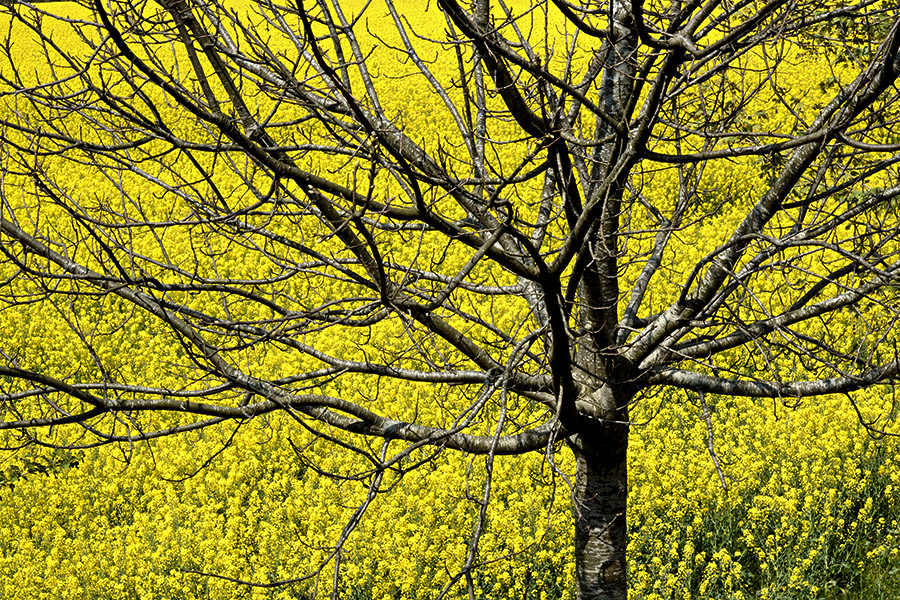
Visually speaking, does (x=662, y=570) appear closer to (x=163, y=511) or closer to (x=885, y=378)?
(x=885, y=378)

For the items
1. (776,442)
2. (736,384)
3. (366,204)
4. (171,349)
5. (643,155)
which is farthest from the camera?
(171,349)

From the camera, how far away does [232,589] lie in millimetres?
5656

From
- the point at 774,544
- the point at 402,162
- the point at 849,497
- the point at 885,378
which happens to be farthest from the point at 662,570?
the point at 402,162

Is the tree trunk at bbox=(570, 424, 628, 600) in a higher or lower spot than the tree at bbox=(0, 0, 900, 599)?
lower

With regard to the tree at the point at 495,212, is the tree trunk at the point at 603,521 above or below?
below

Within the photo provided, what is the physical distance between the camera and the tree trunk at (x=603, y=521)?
3.09 m

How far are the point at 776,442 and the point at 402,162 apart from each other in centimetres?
576

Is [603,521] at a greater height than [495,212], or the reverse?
[495,212]

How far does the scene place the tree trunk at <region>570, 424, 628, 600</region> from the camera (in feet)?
10.1

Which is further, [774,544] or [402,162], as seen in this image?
[774,544]

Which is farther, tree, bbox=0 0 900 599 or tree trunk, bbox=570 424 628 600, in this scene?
tree trunk, bbox=570 424 628 600

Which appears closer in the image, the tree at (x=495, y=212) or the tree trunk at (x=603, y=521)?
the tree at (x=495, y=212)

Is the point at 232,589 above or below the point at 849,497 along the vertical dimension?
below

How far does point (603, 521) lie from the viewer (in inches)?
122
